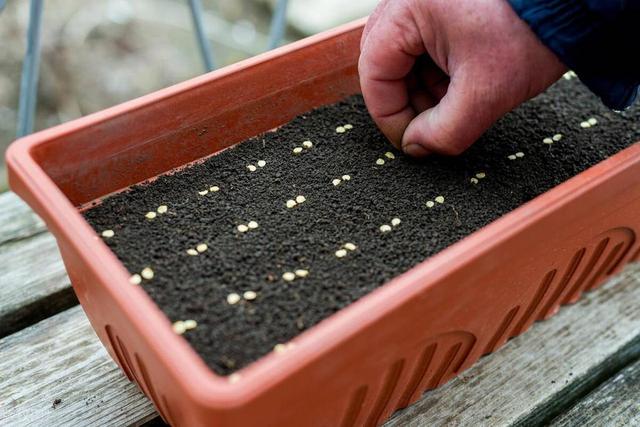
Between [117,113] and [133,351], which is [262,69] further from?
[133,351]

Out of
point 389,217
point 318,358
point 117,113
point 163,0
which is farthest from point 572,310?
point 163,0

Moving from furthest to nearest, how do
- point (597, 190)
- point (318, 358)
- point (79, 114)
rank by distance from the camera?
point (79, 114), point (597, 190), point (318, 358)

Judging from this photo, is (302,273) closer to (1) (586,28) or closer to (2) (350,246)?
(2) (350,246)

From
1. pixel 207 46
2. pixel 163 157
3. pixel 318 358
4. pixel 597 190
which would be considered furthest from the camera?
pixel 207 46

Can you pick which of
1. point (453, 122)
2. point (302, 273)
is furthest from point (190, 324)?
point (453, 122)

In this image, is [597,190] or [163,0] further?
[163,0]

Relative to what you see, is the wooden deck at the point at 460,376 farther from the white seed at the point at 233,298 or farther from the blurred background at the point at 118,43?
the blurred background at the point at 118,43
